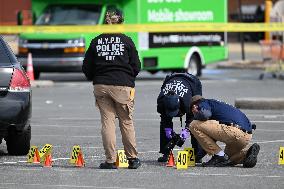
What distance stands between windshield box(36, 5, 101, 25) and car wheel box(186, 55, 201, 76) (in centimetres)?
301

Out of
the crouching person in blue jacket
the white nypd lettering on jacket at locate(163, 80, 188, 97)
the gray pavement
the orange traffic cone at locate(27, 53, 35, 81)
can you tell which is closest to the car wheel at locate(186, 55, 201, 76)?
the gray pavement

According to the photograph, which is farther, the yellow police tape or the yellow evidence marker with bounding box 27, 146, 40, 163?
the yellow police tape

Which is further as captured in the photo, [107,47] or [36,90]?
[36,90]

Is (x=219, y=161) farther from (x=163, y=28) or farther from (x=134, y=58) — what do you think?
(x=163, y=28)

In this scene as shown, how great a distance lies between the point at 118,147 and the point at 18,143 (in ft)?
5.15

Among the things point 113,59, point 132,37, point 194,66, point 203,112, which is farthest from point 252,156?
point 194,66

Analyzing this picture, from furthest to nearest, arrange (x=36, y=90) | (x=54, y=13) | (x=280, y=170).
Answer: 1. (x=54, y=13)
2. (x=36, y=90)
3. (x=280, y=170)

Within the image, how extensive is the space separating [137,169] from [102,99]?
2.72 ft

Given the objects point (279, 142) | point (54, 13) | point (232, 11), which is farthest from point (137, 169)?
point (232, 11)

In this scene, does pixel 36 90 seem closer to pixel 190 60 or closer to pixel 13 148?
pixel 190 60

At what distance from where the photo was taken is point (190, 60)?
31.5m

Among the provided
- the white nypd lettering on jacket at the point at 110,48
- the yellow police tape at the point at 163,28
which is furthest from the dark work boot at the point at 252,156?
the yellow police tape at the point at 163,28

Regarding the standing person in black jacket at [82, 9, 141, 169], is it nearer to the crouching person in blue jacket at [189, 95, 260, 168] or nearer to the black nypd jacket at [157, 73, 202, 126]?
the black nypd jacket at [157, 73, 202, 126]

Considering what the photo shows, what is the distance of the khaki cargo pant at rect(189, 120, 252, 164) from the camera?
1312cm
